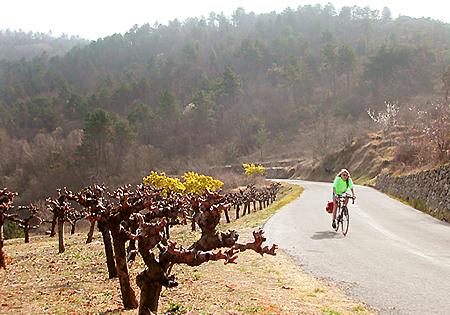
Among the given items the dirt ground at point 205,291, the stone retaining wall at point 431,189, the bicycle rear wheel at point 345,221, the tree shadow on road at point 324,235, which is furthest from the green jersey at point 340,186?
the stone retaining wall at point 431,189

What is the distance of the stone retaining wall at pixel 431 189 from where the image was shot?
1884 cm

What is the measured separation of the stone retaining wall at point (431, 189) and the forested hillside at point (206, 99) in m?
40.1

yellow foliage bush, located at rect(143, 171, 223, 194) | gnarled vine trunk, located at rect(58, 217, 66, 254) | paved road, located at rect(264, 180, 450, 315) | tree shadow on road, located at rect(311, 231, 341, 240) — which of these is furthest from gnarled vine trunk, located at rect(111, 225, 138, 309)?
A: yellow foliage bush, located at rect(143, 171, 223, 194)

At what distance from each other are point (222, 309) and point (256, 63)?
366 ft

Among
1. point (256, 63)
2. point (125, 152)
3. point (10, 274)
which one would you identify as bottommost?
point (125, 152)

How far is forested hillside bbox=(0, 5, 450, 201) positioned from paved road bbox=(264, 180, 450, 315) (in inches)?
2019

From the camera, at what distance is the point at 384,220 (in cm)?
1867

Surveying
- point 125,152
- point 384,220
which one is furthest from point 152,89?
point 384,220

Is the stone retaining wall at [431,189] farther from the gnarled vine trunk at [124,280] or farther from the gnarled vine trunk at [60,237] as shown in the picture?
the gnarled vine trunk at [60,237]

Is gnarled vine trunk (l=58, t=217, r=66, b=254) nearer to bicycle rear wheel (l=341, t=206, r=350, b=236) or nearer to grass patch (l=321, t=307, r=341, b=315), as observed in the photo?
bicycle rear wheel (l=341, t=206, r=350, b=236)

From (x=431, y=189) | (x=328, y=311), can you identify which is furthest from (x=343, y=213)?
(x=431, y=189)

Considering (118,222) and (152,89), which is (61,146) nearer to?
(152,89)

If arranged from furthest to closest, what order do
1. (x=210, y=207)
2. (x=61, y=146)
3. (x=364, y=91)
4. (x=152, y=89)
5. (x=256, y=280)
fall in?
(x=152, y=89), (x=364, y=91), (x=61, y=146), (x=256, y=280), (x=210, y=207)

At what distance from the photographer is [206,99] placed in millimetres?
91500
